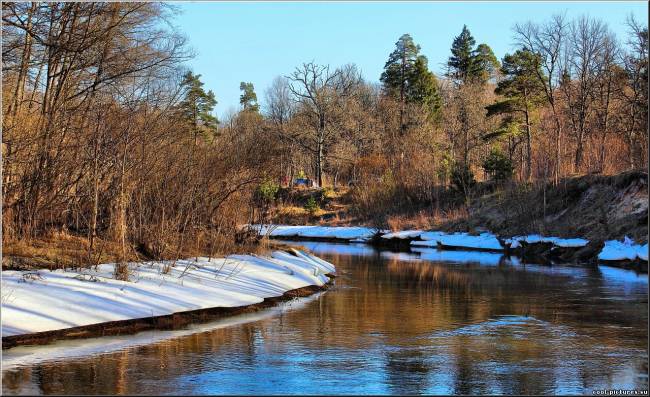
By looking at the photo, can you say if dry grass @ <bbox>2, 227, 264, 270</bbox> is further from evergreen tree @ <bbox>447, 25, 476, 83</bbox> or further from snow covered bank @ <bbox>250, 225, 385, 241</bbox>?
evergreen tree @ <bbox>447, 25, 476, 83</bbox>

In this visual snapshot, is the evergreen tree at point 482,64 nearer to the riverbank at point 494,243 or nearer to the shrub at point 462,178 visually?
the shrub at point 462,178

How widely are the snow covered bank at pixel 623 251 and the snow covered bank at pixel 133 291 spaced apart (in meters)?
15.7

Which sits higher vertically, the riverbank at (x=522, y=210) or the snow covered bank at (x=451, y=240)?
the riverbank at (x=522, y=210)

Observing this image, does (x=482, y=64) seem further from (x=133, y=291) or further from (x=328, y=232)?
(x=133, y=291)

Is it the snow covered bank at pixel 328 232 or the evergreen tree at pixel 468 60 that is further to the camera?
the evergreen tree at pixel 468 60

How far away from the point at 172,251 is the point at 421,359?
962cm

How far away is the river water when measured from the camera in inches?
348

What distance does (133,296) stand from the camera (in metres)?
13.8

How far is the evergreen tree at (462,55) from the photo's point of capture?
84.1 meters

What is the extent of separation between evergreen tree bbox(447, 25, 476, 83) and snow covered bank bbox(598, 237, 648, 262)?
54.2 m

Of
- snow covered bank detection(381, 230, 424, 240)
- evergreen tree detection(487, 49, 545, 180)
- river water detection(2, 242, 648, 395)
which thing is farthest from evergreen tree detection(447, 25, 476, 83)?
river water detection(2, 242, 648, 395)

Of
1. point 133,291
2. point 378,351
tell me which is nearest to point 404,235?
point 133,291

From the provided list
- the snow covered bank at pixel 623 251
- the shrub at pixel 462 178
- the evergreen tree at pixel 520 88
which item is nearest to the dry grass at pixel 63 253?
the snow covered bank at pixel 623 251

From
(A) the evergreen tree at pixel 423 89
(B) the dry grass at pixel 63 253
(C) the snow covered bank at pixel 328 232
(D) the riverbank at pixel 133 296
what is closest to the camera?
(D) the riverbank at pixel 133 296
